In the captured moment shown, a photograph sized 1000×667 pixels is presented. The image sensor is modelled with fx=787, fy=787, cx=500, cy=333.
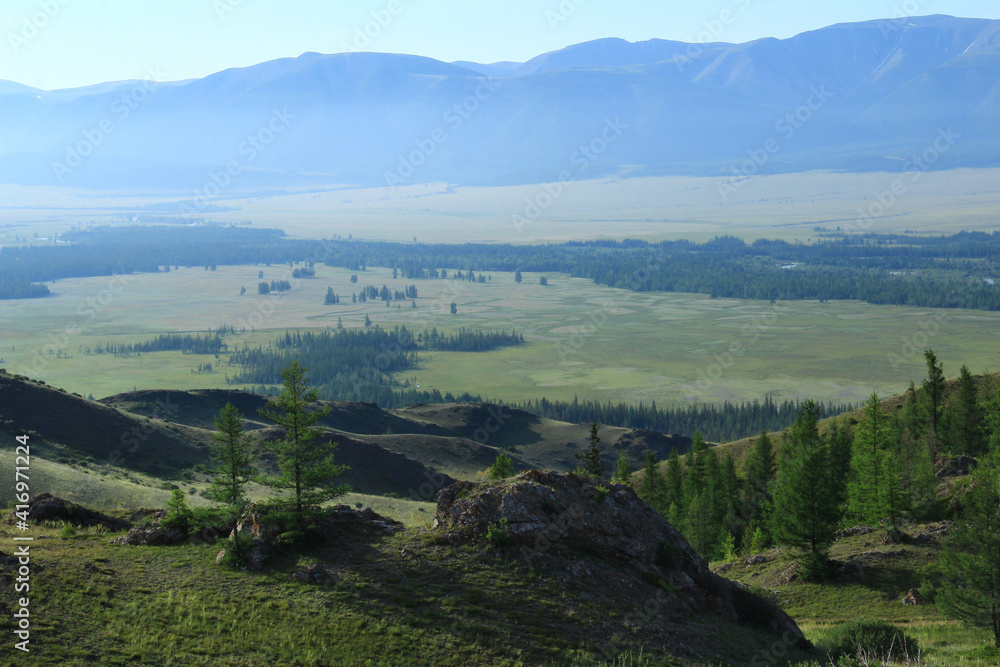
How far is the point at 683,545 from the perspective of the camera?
32000 millimetres

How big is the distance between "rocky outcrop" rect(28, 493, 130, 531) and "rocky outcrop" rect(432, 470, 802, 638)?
1610 centimetres

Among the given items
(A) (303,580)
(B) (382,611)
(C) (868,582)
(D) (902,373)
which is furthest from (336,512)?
(D) (902,373)

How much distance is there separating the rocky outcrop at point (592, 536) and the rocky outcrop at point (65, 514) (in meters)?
16.1

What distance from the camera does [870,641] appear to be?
2681 centimetres

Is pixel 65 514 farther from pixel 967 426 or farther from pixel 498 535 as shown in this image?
pixel 967 426

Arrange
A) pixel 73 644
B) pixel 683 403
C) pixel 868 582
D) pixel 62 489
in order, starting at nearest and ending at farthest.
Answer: pixel 73 644 → pixel 868 582 → pixel 62 489 → pixel 683 403

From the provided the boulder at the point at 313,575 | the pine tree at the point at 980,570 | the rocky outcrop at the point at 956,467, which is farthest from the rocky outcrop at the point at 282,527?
the rocky outcrop at the point at 956,467

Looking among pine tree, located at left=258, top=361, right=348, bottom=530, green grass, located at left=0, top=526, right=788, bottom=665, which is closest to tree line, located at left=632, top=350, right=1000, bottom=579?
green grass, located at left=0, top=526, right=788, bottom=665

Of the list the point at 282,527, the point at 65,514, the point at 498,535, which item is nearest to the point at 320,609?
the point at 282,527

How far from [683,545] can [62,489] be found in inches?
1536

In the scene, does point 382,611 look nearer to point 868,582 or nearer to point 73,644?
point 73,644

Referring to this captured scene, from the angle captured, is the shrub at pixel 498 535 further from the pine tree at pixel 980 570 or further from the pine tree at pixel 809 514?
the pine tree at pixel 809 514

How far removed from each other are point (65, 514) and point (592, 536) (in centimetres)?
2383

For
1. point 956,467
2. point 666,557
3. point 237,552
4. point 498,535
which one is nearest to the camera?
point 237,552
